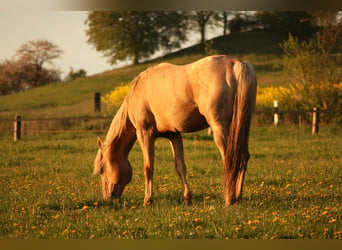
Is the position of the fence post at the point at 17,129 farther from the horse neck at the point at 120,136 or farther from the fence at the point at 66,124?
the horse neck at the point at 120,136

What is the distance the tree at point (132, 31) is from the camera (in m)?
32.9

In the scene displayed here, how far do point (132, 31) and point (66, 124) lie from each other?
15.3 m

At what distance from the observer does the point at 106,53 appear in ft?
109

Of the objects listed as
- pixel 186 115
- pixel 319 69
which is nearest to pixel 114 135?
pixel 186 115

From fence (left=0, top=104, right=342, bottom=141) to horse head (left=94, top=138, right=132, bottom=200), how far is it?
32.9ft

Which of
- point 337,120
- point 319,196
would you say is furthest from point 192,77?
point 337,120

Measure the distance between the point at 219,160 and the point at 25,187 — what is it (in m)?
5.22

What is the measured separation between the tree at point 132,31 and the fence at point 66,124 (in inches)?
564

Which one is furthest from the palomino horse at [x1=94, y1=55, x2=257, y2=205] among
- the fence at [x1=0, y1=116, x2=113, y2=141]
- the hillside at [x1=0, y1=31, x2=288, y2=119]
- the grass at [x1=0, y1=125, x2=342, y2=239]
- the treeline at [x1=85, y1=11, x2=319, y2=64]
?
the treeline at [x1=85, y1=11, x2=319, y2=64]

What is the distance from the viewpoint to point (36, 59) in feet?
123

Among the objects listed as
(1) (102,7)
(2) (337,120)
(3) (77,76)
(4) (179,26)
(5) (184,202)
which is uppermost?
(4) (179,26)

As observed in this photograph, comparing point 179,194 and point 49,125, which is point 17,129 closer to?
point 49,125

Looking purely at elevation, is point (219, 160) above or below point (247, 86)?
below

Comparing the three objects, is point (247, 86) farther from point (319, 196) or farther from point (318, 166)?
point (318, 166)
